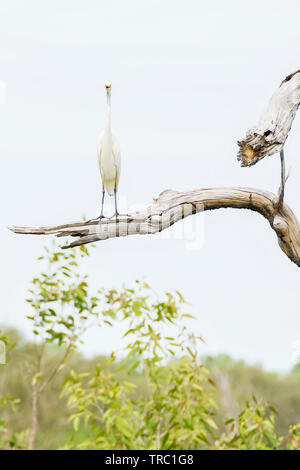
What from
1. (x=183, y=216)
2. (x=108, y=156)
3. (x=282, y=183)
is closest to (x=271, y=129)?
(x=282, y=183)

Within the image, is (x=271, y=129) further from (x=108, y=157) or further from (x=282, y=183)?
(x=108, y=157)

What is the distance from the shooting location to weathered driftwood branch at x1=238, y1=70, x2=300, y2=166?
2539mm

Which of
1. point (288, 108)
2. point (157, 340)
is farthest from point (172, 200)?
point (157, 340)

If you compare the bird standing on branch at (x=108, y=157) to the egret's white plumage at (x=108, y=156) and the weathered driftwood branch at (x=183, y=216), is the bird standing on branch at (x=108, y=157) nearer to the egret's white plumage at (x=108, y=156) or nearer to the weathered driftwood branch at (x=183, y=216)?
the egret's white plumage at (x=108, y=156)

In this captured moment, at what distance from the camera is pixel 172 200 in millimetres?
2787

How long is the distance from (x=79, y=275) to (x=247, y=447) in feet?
4.88

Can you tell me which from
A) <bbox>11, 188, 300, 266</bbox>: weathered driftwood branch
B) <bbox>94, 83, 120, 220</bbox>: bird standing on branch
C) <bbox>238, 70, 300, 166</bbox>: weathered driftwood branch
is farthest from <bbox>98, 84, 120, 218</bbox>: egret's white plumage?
<bbox>238, 70, 300, 166</bbox>: weathered driftwood branch

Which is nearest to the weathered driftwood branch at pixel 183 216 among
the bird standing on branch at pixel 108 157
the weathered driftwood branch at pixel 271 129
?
the weathered driftwood branch at pixel 271 129

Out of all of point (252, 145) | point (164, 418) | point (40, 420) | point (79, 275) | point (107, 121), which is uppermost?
point (107, 121)

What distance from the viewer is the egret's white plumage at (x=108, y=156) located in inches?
148

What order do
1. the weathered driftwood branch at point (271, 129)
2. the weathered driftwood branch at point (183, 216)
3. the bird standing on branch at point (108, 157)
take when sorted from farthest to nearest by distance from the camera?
the bird standing on branch at point (108, 157) → the weathered driftwood branch at point (183, 216) → the weathered driftwood branch at point (271, 129)

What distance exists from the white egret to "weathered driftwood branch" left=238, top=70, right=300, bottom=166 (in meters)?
1.24
